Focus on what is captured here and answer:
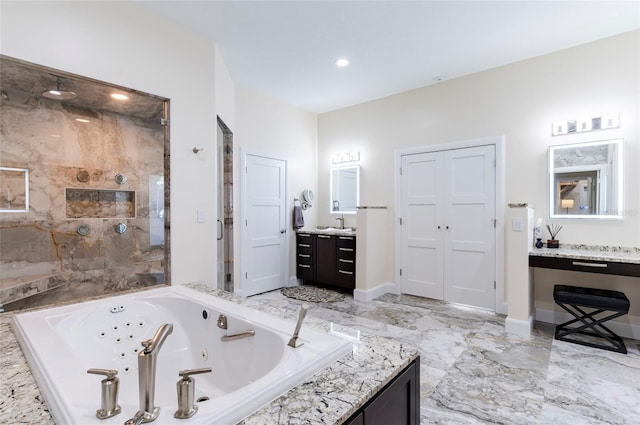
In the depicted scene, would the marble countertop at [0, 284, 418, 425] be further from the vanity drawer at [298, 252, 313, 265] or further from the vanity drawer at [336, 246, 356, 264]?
the vanity drawer at [298, 252, 313, 265]

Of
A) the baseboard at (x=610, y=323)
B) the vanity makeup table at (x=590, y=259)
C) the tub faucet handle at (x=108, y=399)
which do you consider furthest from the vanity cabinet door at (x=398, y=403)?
the baseboard at (x=610, y=323)

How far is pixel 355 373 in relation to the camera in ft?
3.84

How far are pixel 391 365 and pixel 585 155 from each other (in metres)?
3.13

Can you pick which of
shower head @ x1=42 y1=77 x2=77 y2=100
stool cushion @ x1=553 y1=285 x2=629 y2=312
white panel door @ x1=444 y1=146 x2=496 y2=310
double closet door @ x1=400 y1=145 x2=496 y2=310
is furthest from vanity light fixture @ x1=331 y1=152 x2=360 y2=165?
shower head @ x1=42 y1=77 x2=77 y2=100

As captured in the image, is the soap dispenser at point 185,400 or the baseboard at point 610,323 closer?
the soap dispenser at point 185,400

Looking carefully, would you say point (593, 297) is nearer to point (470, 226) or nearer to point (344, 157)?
point (470, 226)

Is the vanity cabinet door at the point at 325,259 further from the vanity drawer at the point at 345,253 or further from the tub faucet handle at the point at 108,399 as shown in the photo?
the tub faucet handle at the point at 108,399

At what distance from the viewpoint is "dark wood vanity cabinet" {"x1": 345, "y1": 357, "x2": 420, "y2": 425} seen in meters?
1.03

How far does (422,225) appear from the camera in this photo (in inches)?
161

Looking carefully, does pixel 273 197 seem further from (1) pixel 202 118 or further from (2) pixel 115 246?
(2) pixel 115 246

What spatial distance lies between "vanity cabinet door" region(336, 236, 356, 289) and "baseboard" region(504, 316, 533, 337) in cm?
183

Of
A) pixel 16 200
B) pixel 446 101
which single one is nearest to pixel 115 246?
pixel 16 200

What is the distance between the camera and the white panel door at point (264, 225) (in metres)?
4.15

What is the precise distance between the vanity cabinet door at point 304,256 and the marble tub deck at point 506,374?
1328mm
